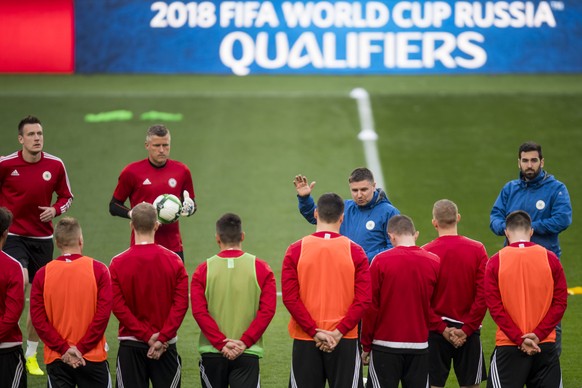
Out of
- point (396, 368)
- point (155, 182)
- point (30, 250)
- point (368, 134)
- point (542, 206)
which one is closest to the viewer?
point (396, 368)

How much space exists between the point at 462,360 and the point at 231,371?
1958 millimetres

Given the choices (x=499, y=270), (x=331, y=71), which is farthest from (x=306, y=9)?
(x=499, y=270)

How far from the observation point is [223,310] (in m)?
7.55

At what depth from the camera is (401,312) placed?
25.3 ft

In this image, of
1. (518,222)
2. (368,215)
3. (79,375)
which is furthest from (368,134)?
(79,375)

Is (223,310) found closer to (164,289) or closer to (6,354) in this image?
(164,289)

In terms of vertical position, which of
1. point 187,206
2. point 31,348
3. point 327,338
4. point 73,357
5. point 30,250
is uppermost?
point 187,206

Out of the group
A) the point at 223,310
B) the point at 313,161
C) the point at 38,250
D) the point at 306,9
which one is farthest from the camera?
the point at 306,9

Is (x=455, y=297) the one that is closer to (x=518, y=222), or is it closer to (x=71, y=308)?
(x=518, y=222)

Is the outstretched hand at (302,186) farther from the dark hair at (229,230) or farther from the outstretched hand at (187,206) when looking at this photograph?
the dark hair at (229,230)

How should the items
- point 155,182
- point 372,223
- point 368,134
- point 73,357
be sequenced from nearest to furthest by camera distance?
point 73,357 < point 372,223 < point 155,182 < point 368,134

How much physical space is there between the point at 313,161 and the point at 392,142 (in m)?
1.65

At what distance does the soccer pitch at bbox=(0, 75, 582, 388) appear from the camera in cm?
1538

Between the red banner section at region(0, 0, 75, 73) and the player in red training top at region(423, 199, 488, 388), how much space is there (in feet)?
48.3
